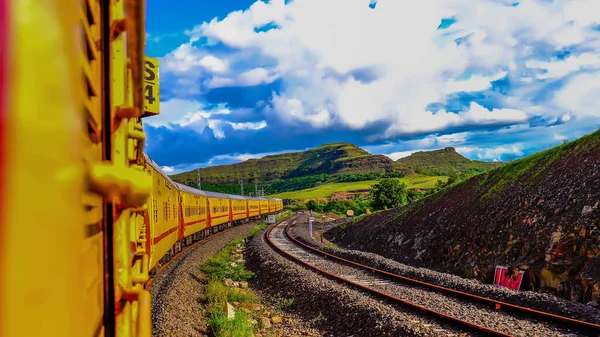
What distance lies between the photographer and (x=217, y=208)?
1235 inches

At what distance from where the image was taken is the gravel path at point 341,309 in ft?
29.3

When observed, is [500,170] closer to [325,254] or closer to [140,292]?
[325,254]

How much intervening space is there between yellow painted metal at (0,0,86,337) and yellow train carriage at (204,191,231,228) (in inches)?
1049

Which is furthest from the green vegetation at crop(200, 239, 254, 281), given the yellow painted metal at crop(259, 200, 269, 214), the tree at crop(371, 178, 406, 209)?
the yellow painted metal at crop(259, 200, 269, 214)

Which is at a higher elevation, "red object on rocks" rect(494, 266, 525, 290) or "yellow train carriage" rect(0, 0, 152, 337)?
"yellow train carriage" rect(0, 0, 152, 337)

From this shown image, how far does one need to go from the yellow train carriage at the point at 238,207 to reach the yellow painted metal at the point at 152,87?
26761 millimetres

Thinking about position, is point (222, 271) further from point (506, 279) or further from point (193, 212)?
point (506, 279)

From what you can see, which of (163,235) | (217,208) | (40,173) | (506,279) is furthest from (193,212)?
(40,173)

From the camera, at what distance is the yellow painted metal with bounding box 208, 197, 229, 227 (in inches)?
1122

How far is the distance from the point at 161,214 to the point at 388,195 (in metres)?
34.7

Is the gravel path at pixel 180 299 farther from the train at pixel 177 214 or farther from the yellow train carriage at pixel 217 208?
the yellow train carriage at pixel 217 208

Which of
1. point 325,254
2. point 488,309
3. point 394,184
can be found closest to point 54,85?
point 488,309

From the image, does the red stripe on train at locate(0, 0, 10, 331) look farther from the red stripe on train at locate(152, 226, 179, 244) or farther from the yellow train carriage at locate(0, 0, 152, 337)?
the red stripe on train at locate(152, 226, 179, 244)

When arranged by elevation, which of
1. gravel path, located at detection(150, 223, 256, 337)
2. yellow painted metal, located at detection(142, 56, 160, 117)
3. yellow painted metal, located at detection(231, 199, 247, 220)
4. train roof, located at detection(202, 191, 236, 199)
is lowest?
gravel path, located at detection(150, 223, 256, 337)
